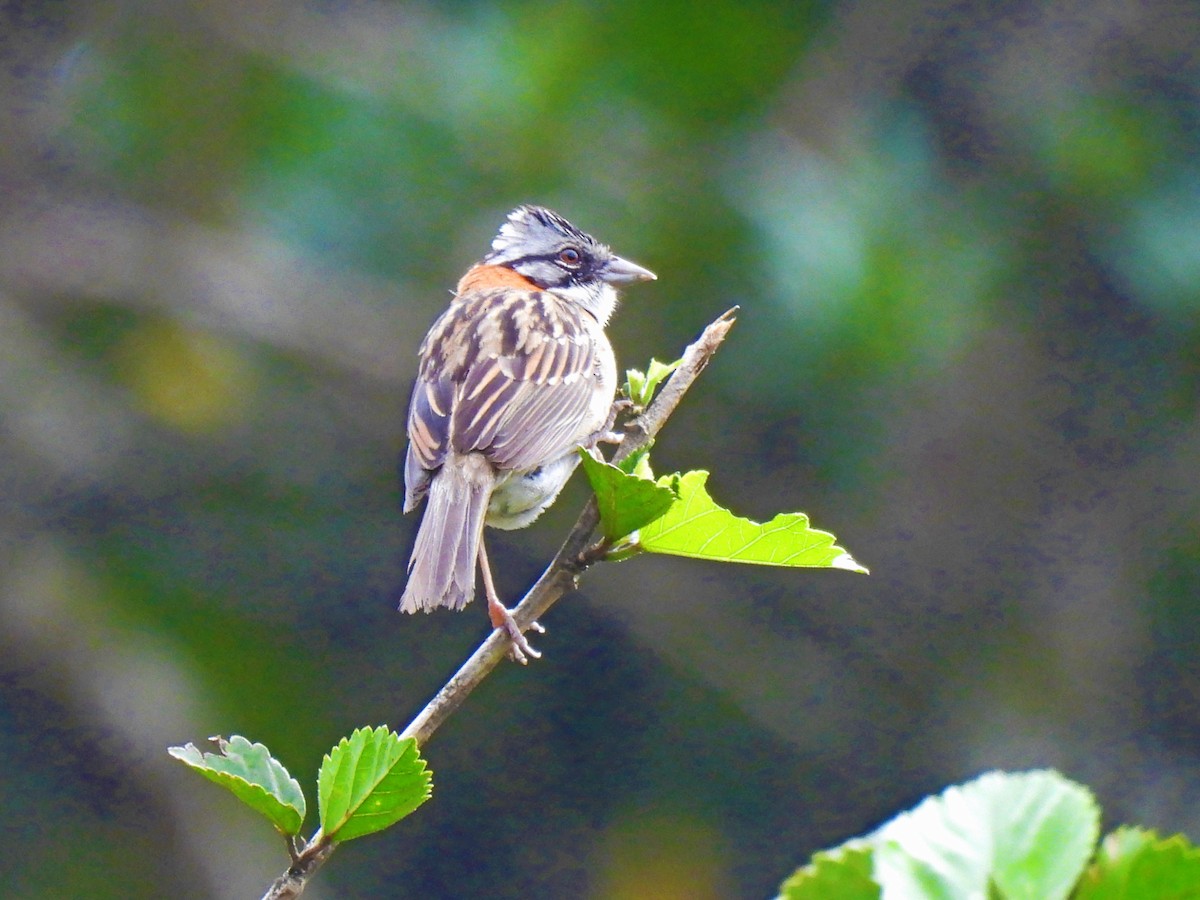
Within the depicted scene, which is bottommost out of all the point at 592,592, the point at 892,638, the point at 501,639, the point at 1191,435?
the point at 592,592

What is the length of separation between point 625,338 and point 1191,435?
9.77 ft

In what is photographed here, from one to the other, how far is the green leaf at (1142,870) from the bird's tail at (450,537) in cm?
178

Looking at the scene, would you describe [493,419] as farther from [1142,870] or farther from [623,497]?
[1142,870]

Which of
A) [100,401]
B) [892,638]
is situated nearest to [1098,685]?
[892,638]

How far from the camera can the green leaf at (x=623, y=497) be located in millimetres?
1868

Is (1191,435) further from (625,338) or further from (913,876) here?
(913,876)

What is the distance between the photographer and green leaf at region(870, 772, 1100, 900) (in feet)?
3.04

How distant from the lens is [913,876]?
0.93m

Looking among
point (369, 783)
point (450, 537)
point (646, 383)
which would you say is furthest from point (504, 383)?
point (369, 783)

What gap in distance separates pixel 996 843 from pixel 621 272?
12.0 ft

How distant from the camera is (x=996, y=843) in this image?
962mm

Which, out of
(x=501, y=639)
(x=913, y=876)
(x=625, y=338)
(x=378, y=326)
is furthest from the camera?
(x=378, y=326)

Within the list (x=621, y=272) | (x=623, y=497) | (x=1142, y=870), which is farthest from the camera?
(x=621, y=272)

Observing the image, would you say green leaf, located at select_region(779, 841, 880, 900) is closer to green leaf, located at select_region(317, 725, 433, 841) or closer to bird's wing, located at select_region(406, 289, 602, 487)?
green leaf, located at select_region(317, 725, 433, 841)
